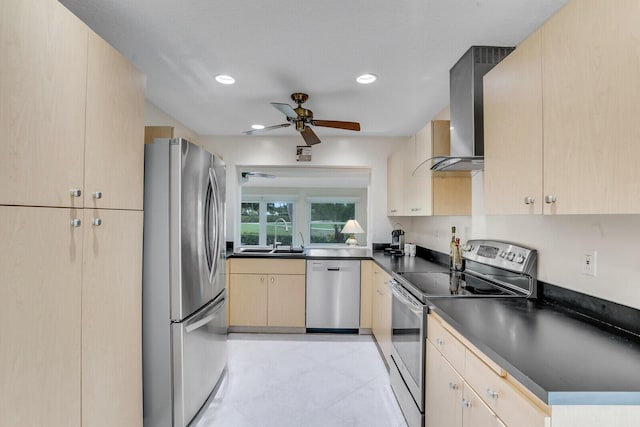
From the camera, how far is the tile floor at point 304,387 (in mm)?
2045

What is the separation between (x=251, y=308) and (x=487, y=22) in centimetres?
330

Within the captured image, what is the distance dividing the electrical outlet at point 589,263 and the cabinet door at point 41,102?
2.22m

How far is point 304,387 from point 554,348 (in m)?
1.90

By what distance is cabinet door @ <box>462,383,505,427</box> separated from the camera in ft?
3.42

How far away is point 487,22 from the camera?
5.25ft

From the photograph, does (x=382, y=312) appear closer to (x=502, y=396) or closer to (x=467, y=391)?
(x=467, y=391)

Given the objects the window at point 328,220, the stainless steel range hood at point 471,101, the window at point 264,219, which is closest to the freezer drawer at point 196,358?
the stainless steel range hood at point 471,101

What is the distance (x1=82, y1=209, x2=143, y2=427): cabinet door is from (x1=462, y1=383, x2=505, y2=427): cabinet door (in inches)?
61.7

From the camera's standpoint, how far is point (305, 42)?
180 cm

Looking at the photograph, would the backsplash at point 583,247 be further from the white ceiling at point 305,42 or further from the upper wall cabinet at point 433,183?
the white ceiling at point 305,42

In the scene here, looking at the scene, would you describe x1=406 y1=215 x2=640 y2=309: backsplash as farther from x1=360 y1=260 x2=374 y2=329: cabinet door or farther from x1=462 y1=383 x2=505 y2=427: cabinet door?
x1=360 y1=260 x2=374 y2=329: cabinet door

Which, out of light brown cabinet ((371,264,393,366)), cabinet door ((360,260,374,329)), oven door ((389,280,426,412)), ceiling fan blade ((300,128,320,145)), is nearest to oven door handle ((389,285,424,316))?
oven door ((389,280,426,412))

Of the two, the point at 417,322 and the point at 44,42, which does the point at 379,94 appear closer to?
the point at 417,322

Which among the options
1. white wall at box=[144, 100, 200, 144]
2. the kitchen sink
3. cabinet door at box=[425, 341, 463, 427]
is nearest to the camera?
cabinet door at box=[425, 341, 463, 427]
